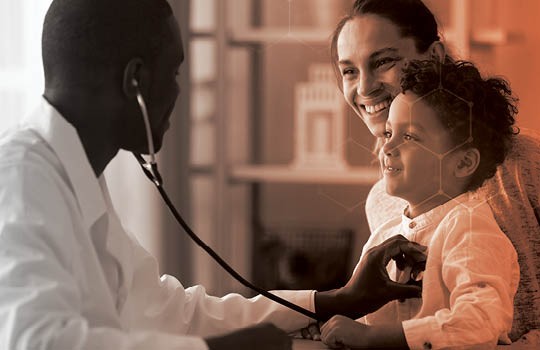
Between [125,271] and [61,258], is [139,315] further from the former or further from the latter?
[61,258]

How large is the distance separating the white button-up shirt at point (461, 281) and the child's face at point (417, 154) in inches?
0.6

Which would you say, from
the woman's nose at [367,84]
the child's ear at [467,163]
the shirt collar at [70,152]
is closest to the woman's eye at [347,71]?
the woman's nose at [367,84]

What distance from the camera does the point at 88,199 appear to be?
0.59 meters

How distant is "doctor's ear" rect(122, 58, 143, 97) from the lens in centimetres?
58

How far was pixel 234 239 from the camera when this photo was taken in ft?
3.30

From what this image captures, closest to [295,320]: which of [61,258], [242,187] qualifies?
[61,258]

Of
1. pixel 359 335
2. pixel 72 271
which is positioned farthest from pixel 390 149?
pixel 72 271

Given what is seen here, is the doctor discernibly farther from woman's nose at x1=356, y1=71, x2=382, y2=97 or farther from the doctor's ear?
woman's nose at x1=356, y1=71, x2=382, y2=97

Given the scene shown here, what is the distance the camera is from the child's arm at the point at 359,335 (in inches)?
24.4

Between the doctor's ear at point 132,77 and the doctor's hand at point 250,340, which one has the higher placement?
the doctor's ear at point 132,77

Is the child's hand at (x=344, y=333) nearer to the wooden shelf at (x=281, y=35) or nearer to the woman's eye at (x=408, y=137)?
the woman's eye at (x=408, y=137)

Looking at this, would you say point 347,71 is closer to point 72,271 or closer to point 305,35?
point 305,35

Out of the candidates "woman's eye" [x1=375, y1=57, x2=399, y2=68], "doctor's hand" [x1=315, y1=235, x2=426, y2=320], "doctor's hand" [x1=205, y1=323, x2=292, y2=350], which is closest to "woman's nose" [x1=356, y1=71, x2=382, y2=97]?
"woman's eye" [x1=375, y1=57, x2=399, y2=68]

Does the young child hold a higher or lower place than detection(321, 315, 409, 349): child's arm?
higher
